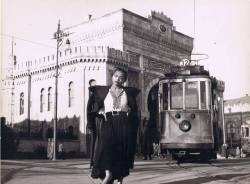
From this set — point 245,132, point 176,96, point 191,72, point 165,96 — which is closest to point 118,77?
point 176,96

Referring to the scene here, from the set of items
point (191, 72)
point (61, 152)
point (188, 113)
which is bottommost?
point (61, 152)

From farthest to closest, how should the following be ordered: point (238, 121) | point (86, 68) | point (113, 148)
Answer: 1. point (238, 121)
2. point (86, 68)
3. point (113, 148)

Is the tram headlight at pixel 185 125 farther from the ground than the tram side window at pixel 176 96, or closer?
closer

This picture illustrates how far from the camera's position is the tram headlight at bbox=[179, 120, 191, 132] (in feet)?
42.6

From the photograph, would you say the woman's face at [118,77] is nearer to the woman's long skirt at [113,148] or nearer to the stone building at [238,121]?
the woman's long skirt at [113,148]

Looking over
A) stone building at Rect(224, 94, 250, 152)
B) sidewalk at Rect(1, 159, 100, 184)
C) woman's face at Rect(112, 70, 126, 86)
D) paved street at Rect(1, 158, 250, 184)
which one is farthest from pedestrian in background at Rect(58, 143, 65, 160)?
stone building at Rect(224, 94, 250, 152)

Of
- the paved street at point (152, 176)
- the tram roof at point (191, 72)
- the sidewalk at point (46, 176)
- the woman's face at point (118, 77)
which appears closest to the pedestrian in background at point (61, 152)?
the sidewalk at point (46, 176)

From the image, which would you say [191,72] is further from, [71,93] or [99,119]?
[71,93]

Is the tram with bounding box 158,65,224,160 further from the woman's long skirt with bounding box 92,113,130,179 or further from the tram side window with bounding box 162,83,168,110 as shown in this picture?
the woman's long skirt with bounding box 92,113,130,179

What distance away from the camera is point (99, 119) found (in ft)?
20.1

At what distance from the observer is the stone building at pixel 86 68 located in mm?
33594

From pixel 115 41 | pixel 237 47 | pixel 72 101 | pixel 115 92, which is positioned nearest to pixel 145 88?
pixel 115 41

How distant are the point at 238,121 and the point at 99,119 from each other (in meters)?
54.4

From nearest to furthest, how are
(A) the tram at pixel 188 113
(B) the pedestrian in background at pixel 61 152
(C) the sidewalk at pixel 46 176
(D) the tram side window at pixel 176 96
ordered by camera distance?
(C) the sidewalk at pixel 46 176 < (A) the tram at pixel 188 113 < (D) the tram side window at pixel 176 96 < (B) the pedestrian in background at pixel 61 152
